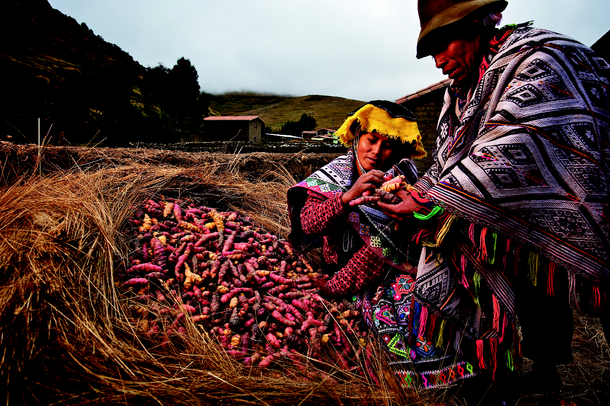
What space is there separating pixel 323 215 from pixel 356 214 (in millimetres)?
221

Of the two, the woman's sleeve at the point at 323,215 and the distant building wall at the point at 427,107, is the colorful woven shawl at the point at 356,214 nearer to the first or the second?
the woman's sleeve at the point at 323,215

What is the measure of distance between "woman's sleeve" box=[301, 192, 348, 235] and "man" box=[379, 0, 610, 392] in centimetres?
44

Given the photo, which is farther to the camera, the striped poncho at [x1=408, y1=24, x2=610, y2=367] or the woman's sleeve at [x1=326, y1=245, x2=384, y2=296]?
the woman's sleeve at [x1=326, y1=245, x2=384, y2=296]

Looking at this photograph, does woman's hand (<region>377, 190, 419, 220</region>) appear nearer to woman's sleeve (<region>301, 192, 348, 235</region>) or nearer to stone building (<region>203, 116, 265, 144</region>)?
woman's sleeve (<region>301, 192, 348, 235</region>)

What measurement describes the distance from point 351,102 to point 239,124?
6706 centimetres

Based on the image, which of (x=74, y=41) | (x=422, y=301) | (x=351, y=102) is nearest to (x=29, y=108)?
(x=422, y=301)

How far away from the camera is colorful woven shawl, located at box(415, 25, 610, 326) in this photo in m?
1.04

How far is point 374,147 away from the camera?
76.0 inches

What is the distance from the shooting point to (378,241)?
1802 millimetres

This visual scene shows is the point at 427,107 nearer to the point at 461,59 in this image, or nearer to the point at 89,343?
the point at 461,59

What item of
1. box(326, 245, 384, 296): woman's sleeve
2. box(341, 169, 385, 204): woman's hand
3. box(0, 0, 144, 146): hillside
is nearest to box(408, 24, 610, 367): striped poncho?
box(341, 169, 385, 204): woman's hand

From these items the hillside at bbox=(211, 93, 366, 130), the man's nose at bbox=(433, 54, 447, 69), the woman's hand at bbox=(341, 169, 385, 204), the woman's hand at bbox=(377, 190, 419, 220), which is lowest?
the woman's hand at bbox=(377, 190, 419, 220)

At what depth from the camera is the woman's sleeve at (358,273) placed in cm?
184

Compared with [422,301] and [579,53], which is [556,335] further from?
[579,53]
